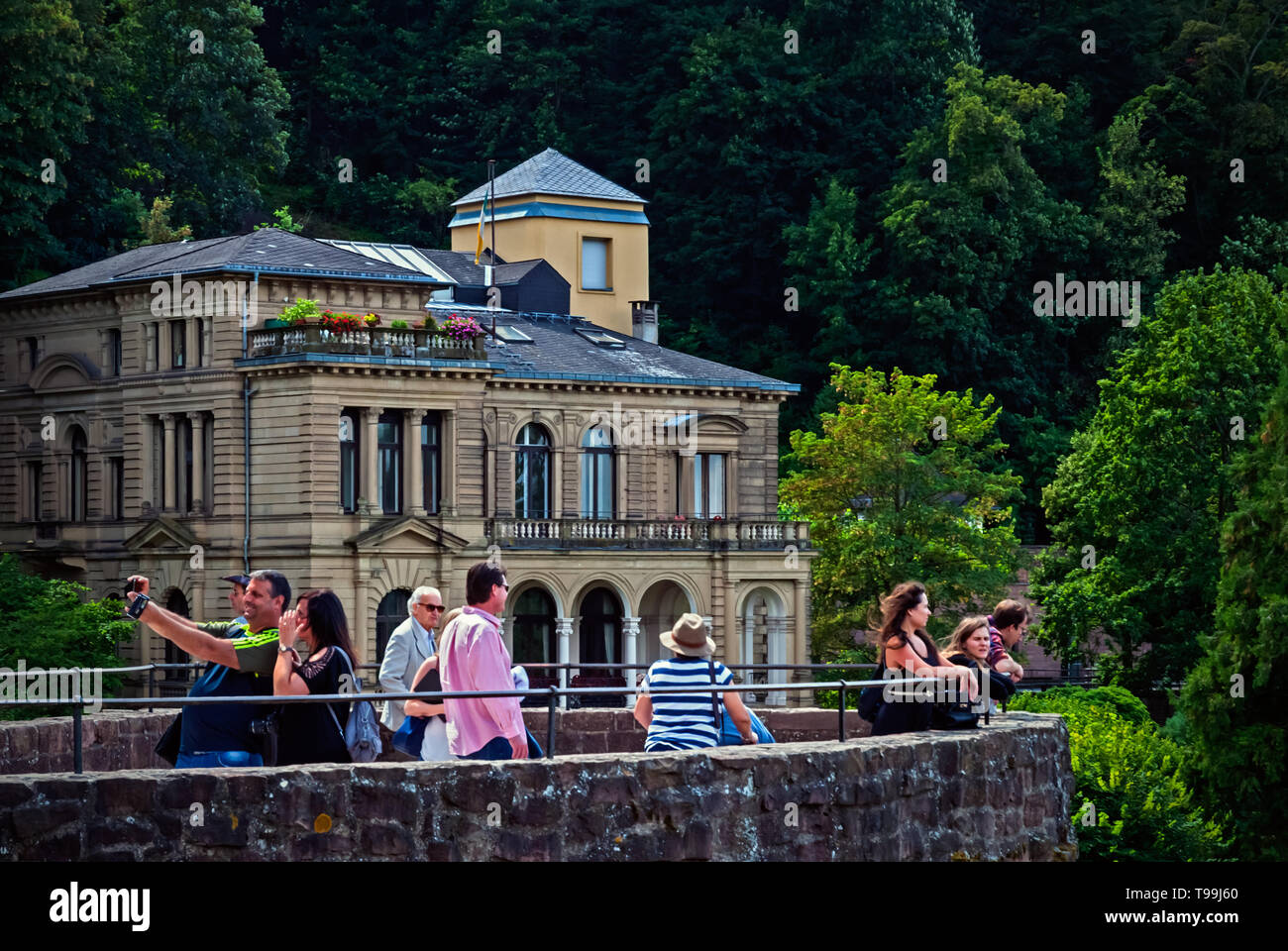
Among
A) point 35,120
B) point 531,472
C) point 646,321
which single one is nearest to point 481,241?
point 646,321

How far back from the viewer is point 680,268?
10819 cm

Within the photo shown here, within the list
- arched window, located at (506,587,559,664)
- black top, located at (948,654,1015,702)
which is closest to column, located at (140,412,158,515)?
arched window, located at (506,587,559,664)

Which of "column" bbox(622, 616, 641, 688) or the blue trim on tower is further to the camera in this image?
the blue trim on tower

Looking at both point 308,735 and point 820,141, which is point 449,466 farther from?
point 308,735

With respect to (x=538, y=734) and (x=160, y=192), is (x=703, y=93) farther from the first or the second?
(x=538, y=734)

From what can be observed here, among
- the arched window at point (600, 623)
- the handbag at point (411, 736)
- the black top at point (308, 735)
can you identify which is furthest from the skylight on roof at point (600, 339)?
the black top at point (308, 735)

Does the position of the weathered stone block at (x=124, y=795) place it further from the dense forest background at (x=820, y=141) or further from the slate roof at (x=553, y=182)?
the dense forest background at (x=820, y=141)

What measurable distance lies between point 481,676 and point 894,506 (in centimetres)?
6443

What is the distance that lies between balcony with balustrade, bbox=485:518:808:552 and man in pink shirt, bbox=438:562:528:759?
5620 centimetres

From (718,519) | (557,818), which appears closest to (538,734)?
(557,818)

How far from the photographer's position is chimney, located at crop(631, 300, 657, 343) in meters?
87.6

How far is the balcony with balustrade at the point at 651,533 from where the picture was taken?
7406 cm

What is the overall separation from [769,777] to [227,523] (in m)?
54.8

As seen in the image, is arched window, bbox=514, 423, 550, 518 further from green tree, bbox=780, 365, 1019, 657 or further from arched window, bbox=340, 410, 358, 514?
green tree, bbox=780, 365, 1019, 657
